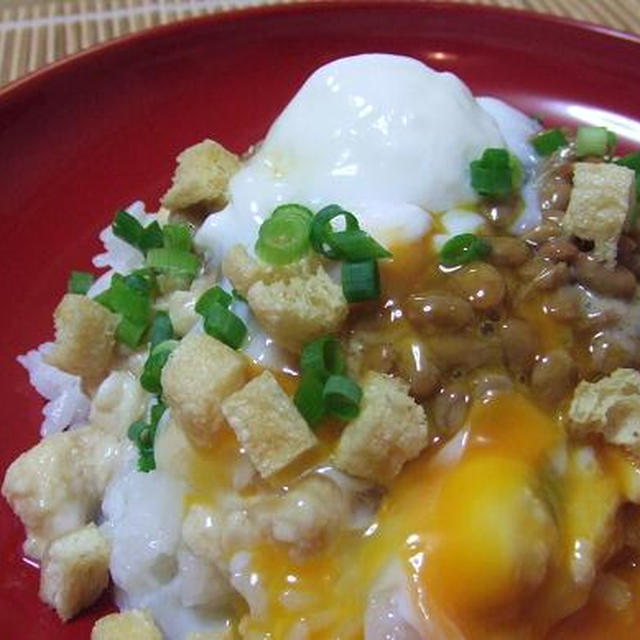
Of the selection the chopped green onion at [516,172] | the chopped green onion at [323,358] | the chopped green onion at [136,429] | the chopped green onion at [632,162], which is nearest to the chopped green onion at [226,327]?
the chopped green onion at [323,358]

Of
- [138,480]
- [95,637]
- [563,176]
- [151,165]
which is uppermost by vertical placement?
[563,176]

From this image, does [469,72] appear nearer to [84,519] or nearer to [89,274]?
[89,274]

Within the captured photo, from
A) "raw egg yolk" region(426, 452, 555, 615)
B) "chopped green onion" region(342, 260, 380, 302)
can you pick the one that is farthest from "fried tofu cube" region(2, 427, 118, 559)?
"raw egg yolk" region(426, 452, 555, 615)

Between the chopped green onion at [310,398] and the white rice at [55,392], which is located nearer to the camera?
the chopped green onion at [310,398]

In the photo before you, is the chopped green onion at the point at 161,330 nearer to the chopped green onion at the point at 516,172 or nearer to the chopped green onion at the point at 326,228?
the chopped green onion at the point at 326,228

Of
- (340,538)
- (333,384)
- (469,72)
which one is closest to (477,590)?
(340,538)

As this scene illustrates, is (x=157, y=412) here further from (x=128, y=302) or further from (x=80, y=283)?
(x=80, y=283)

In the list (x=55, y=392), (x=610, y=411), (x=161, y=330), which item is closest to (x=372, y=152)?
(x=161, y=330)
